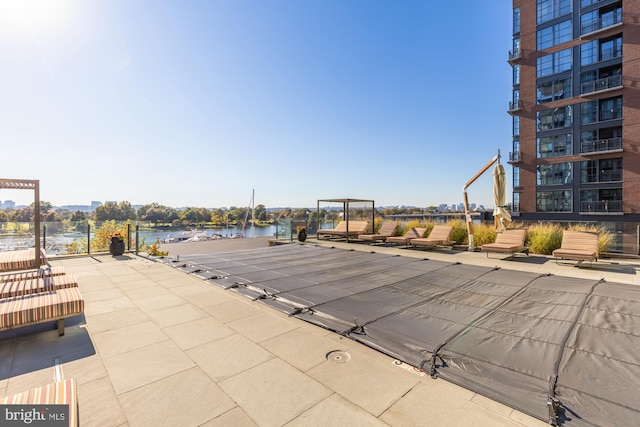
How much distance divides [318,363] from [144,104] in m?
12.2

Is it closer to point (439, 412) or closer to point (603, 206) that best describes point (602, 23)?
point (603, 206)

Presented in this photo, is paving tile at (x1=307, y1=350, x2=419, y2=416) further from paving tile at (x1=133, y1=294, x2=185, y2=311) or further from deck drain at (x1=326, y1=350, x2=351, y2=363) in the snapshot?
paving tile at (x1=133, y1=294, x2=185, y2=311)

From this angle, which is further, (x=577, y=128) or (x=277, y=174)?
(x=277, y=174)

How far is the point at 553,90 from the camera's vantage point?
2328 cm

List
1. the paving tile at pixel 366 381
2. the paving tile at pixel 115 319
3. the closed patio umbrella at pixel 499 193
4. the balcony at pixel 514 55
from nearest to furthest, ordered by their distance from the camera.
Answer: the paving tile at pixel 366 381
the paving tile at pixel 115 319
the closed patio umbrella at pixel 499 193
the balcony at pixel 514 55

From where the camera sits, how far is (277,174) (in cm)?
2792

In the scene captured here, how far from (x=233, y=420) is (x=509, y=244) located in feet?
28.5

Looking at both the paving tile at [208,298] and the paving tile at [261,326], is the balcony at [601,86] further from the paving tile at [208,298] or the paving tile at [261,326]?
the paving tile at [208,298]

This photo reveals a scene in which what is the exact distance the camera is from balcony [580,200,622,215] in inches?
786

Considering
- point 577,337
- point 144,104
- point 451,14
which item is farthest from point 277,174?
point 577,337

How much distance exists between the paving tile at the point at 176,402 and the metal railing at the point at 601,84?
29.6 meters

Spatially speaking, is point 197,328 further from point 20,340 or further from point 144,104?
point 144,104

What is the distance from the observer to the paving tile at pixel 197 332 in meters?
3.13

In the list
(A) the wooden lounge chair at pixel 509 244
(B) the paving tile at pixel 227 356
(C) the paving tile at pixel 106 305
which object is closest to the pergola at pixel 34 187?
(C) the paving tile at pixel 106 305
